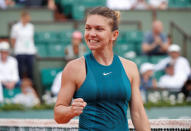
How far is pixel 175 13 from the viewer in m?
13.6

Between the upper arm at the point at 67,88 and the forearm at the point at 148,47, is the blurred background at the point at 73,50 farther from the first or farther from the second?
the upper arm at the point at 67,88

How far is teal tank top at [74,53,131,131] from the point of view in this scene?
3336 mm

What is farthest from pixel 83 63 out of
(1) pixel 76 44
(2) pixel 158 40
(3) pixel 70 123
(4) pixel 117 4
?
(4) pixel 117 4

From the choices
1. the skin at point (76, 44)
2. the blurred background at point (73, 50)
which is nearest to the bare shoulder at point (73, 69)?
the blurred background at point (73, 50)

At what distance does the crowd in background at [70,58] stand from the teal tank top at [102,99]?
555cm

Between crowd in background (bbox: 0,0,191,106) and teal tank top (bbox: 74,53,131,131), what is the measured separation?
219 inches

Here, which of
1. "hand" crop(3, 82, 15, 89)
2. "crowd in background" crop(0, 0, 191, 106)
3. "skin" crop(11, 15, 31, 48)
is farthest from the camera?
"skin" crop(11, 15, 31, 48)

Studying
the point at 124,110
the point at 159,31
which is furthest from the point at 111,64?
the point at 159,31

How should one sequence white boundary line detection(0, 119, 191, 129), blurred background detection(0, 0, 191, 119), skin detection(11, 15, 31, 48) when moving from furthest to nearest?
skin detection(11, 15, 31, 48) < blurred background detection(0, 0, 191, 119) < white boundary line detection(0, 119, 191, 129)

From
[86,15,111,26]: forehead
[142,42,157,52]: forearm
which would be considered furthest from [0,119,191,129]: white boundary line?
[142,42,157,52]: forearm

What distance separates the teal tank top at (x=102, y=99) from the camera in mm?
3336

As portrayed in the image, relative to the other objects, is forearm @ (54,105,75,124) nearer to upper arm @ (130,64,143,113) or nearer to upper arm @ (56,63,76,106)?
upper arm @ (56,63,76,106)

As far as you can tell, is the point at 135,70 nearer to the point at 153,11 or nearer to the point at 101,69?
the point at 101,69

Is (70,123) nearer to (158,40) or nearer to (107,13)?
(107,13)
